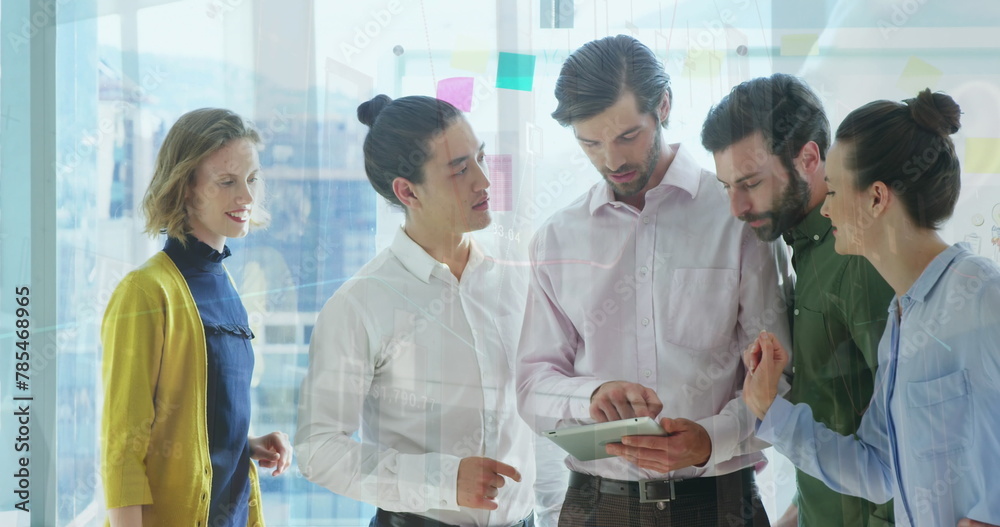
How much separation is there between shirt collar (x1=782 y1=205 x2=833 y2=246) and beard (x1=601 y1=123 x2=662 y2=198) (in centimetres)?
23

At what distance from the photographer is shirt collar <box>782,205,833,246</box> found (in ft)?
3.68

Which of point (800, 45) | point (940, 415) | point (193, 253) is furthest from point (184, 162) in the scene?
point (940, 415)

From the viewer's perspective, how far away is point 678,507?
3.79 feet

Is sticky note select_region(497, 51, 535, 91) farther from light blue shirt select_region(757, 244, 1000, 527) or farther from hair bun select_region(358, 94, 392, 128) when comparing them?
light blue shirt select_region(757, 244, 1000, 527)

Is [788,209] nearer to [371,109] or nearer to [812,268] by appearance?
[812,268]

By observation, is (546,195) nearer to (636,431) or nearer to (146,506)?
(636,431)

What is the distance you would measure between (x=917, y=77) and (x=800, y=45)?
0.20 m

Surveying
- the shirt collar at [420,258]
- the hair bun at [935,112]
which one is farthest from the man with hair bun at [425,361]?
the hair bun at [935,112]

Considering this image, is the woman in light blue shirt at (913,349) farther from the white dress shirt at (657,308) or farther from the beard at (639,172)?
the beard at (639,172)

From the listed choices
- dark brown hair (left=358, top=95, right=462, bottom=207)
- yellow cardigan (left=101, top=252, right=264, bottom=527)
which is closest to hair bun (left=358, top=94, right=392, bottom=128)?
dark brown hair (left=358, top=95, right=462, bottom=207)

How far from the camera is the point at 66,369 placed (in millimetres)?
1272

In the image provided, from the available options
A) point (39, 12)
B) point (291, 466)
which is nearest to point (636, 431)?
point (291, 466)

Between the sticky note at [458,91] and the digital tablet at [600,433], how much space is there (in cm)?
56

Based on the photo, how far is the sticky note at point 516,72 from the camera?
1.23m
